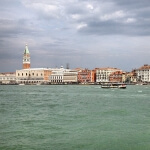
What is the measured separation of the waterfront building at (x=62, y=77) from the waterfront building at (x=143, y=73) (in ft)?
52.0

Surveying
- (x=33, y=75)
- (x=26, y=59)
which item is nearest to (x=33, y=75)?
(x=33, y=75)

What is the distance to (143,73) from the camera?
78000mm

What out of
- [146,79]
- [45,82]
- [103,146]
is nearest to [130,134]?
[103,146]

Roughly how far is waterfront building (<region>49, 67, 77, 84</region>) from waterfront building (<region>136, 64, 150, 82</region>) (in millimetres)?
15864

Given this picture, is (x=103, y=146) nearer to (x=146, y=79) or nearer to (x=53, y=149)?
(x=53, y=149)

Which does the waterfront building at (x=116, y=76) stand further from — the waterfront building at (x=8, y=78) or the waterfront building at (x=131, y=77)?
the waterfront building at (x=8, y=78)

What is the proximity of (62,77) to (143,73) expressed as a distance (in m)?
19.8

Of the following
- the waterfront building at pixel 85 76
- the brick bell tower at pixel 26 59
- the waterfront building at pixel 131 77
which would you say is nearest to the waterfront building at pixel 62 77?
the waterfront building at pixel 85 76

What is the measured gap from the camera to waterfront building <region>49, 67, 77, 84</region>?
278 feet

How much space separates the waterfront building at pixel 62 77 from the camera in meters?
84.9

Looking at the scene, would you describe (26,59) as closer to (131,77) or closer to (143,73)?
(131,77)

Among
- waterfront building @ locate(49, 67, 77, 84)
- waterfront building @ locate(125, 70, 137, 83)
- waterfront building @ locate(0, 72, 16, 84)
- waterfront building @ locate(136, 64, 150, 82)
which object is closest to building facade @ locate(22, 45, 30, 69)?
waterfront building @ locate(0, 72, 16, 84)

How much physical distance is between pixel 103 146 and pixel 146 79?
71.7m

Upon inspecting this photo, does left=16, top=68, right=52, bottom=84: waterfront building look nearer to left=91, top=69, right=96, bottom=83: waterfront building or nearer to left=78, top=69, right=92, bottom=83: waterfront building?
left=78, top=69, right=92, bottom=83: waterfront building
